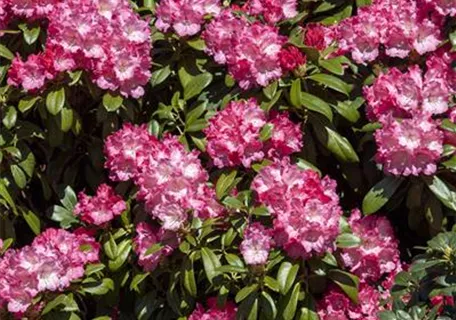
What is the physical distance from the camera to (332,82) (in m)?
3.28

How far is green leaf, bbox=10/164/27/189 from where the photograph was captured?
3.38 m

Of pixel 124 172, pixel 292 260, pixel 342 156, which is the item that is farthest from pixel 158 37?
pixel 292 260

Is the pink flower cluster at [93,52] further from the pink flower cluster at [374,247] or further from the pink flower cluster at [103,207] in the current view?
the pink flower cluster at [374,247]

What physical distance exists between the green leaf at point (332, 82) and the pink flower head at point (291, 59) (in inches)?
2.3

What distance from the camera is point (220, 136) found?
10.4ft

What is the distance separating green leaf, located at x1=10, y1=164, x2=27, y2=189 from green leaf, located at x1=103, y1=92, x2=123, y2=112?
0.34 metres

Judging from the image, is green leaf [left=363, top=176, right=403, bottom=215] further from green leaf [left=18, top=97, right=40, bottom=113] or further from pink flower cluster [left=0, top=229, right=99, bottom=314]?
green leaf [left=18, top=97, right=40, bottom=113]

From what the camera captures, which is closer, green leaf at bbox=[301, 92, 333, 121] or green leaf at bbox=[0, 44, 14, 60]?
green leaf at bbox=[301, 92, 333, 121]

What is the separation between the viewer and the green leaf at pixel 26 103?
330 centimetres

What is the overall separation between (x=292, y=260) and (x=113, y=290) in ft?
2.18

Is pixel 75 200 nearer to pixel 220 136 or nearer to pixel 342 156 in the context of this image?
pixel 220 136

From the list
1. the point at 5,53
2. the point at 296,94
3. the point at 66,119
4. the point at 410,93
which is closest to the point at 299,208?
the point at 296,94

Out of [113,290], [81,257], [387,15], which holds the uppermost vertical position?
[387,15]

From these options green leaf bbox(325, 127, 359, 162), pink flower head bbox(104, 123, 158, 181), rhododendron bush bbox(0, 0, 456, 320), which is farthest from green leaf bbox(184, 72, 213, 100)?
green leaf bbox(325, 127, 359, 162)
